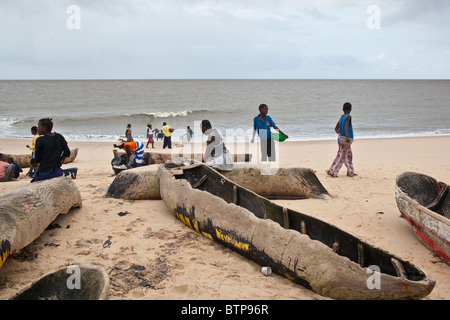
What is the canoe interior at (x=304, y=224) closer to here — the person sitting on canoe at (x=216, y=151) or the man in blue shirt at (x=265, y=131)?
the person sitting on canoe at (x=216, y=151)

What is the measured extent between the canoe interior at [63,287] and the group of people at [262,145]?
405cm

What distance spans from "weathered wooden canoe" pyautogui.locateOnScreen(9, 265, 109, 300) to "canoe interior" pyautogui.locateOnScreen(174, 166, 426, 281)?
2.50 m

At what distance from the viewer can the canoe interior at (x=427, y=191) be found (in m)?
5.80

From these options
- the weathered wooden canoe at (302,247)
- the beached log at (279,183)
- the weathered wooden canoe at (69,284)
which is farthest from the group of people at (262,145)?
the weathered wooden canoe at (69,284)

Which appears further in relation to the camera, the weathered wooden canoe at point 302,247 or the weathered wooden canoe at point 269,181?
the weathered wooden canoe at point 269,181

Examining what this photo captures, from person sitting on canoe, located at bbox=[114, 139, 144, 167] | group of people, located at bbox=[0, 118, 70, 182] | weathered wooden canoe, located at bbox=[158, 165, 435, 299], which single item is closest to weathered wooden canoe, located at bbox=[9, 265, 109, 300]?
weathered wooden canoe, located at bbox=[158, 165, 435, 299]

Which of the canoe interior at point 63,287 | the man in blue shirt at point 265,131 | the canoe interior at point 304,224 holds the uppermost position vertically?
the man in blue shirt at point 265,131

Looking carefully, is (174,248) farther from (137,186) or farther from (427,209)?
(427,209)

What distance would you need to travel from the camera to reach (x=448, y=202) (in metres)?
5.76

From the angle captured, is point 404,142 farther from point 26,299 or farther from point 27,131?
point 27,131

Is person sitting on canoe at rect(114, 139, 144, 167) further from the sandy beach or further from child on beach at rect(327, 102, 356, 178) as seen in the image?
child on beach at rect(327, 102, 356, 178)

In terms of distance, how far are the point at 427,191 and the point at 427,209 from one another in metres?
1.58

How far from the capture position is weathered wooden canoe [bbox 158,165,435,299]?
3402 mm

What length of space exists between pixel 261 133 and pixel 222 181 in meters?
2.46
